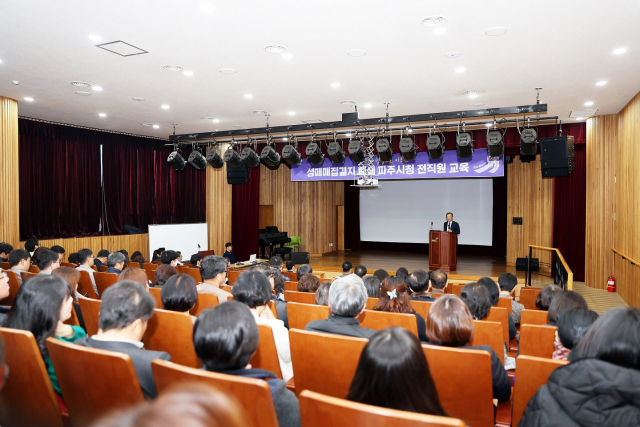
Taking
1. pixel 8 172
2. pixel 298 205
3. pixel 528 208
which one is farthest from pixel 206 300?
pixel 298 205

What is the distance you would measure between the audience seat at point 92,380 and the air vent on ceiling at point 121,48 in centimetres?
409

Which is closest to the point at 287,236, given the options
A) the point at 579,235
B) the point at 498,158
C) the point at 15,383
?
the point at 498,158

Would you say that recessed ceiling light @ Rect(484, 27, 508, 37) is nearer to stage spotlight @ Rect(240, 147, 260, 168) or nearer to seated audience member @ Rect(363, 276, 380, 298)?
seated audience member @ Rect(363, 276, 380, 298)

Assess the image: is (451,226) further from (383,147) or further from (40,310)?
(40,310)

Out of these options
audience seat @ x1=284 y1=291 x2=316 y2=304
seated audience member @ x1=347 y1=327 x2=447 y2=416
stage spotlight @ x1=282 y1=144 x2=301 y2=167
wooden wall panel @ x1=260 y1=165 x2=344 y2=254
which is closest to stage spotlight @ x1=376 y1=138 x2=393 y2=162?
stage spotlight @ x1=282 y1=144 x2=301 y2=167

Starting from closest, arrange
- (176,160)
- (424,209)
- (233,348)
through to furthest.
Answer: (233,348) < (176,160) < (424,209)

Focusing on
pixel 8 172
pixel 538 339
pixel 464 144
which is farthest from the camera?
pixel 464 144

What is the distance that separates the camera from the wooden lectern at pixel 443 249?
33.8 feet

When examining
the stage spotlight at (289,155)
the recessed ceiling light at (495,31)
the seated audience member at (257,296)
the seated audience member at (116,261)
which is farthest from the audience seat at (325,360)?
the stage spotlight at (289,155)

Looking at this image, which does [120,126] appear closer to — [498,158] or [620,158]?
[498,158]

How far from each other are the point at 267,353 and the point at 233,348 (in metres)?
0.83

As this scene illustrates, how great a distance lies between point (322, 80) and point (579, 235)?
22.9 ft

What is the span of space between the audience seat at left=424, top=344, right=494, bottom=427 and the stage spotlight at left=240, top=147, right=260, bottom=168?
8010 millimetres

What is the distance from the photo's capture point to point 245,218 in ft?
42.4
